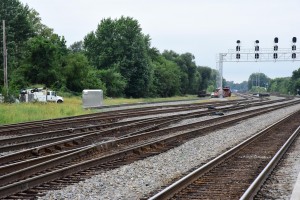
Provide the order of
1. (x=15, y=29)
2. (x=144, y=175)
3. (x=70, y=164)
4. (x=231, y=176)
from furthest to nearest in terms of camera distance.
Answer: (x=15, y=29) < (x=70, y=164) < (x=144, y=175) < (x=231, y=176)

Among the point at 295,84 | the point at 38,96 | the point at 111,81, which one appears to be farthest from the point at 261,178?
the point at 295,84

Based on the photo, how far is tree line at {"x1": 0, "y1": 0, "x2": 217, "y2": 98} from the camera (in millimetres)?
65312

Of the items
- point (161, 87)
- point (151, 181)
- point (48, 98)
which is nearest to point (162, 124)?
point (151, 181)

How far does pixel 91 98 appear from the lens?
48.1m

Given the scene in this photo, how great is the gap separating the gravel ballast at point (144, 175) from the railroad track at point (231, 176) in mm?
556

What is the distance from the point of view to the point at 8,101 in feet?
139

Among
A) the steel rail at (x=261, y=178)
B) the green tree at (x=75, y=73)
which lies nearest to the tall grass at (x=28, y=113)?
→ the steel rail at (x=261, y=178)

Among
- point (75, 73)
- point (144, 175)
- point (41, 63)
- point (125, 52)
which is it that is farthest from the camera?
point (125, 52)

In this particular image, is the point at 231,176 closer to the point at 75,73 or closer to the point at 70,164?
the point at 70,164

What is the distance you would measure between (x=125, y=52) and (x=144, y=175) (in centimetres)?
7429

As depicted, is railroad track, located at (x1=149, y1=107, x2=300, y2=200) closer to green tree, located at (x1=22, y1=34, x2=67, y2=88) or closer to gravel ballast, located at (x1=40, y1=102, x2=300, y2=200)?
gravel ballast, located at (x1=40, y1=102, x2=300, y2=200)

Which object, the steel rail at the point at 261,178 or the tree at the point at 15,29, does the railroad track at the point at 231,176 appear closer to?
the steel rail at the point at 261,178

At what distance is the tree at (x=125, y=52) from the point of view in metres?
84.8

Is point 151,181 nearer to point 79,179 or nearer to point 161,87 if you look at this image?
point 79,179
